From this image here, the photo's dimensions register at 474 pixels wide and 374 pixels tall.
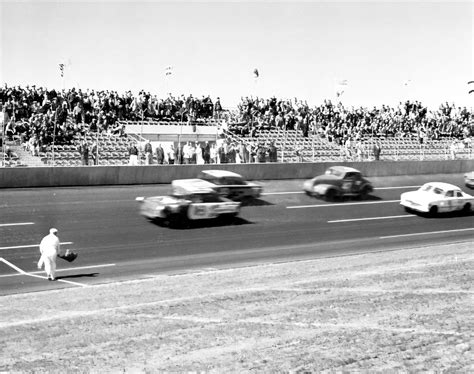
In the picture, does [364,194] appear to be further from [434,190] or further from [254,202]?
[254,202]

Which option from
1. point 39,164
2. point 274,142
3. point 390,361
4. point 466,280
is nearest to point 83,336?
point 390,361

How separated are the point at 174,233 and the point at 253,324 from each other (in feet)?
42.4

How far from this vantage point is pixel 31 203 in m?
27.5

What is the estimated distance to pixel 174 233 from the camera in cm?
2523

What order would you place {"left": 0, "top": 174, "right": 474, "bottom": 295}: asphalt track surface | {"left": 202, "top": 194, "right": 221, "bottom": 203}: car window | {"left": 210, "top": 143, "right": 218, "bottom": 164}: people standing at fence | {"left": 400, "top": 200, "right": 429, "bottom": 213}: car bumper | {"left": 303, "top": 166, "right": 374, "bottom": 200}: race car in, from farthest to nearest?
1. {"left": 210, "top": 143, "right": 218, "bottom": 164}: people standing at fence
2. {"left": 303, "top": 166, "right": 374, "bottom": 200}: race car
3. {"left": 400, "top": 200, "right": 429, "bottom": 213}: car bumper
4. {"left": 202, "top": 194, "right": 221, "bottom": 203}: car window
5. {"left": 0, "top": 174, "right": 474, "bottom": 295}: asphalt track surface

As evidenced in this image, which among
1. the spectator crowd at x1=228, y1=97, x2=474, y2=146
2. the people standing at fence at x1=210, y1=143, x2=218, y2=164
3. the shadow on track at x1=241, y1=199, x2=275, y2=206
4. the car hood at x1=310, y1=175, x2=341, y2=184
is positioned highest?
the spectator crowd at x1=228, y1=97, x2=474, y2=146

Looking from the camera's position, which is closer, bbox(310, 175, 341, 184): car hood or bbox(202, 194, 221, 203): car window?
bbox(202, 194, 221, 203): car window

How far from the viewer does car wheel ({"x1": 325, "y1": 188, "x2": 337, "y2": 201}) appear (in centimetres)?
3362

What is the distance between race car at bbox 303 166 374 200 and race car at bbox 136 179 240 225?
6.87m

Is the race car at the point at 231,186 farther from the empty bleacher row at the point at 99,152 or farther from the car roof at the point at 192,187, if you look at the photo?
the empty bleacher row at the point at 99,152

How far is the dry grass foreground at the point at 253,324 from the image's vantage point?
10.3m

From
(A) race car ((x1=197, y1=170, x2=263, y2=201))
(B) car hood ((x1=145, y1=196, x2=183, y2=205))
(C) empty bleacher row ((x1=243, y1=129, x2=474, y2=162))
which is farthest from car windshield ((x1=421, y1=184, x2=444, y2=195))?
(B) car hood ((x1=145, y1=196, x2=183, y2=205))

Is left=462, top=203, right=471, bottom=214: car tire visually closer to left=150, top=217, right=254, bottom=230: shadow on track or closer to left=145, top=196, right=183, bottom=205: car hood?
left=150, top=217, right=254, bottom=230: shadow on track

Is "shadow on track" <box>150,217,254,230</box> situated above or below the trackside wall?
below
